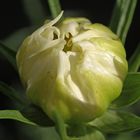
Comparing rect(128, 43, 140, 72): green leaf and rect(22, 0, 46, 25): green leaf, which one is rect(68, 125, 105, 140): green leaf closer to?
rect(128, 43, 140, 72): green leaf

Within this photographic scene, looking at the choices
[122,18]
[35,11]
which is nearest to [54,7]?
[122,18]

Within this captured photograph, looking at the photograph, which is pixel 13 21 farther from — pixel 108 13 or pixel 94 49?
pixel 94 49

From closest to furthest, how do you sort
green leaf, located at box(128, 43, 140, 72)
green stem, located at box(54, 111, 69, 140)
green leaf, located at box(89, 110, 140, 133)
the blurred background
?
green stem, located at box(54, 111, 69, 140)
green leaf, located at box(89, 110, 140, 133)
green leaf, located at box(128, 43, 140, 72)
the blurred background

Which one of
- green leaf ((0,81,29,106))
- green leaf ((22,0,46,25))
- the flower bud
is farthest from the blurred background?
the flower bud

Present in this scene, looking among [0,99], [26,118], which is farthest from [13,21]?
[26,118]

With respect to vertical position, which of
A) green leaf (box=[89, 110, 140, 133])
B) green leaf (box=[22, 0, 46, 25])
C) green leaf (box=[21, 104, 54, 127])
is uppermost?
green leaf (box=[21, 104, 54, 127])
